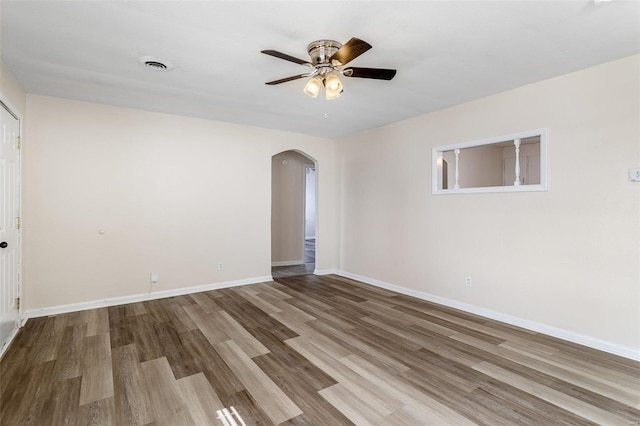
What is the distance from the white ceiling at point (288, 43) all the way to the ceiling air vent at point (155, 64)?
7cm

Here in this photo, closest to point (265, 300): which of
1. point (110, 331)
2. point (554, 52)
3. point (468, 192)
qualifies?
point (110, 331)

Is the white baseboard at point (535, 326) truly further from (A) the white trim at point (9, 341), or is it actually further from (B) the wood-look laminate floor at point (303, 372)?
(A) the white trim at point (9, 341)

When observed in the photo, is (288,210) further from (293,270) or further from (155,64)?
(155,64)

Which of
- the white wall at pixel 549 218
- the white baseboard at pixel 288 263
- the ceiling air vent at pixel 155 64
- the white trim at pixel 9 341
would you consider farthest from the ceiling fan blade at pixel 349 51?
the white baseboard at pixel 288 263

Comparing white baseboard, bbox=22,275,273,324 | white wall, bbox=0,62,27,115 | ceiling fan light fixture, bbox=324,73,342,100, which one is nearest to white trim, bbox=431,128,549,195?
ceiling fan light fixture, bbox=324,73,342,100

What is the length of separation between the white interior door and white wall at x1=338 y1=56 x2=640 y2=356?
4.55 meters

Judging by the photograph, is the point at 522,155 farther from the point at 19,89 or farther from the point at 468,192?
the point at 19,89

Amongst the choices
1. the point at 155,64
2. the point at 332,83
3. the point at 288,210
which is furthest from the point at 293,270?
the point at 332,83

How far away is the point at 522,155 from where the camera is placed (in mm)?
6293

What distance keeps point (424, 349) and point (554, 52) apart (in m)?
2.79

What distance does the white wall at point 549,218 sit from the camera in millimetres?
2703

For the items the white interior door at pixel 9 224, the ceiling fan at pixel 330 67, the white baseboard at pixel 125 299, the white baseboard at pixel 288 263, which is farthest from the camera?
the white baseboard at pixel 288 263

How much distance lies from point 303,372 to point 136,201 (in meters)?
3.28

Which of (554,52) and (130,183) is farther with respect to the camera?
(130,183)
